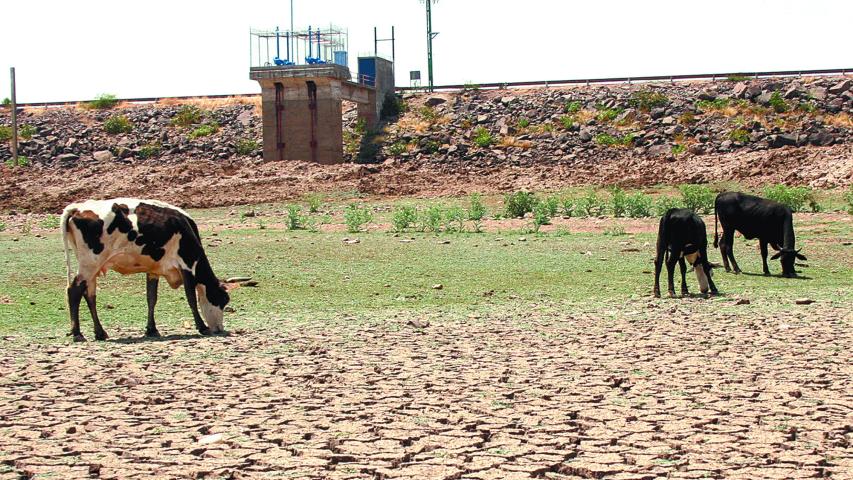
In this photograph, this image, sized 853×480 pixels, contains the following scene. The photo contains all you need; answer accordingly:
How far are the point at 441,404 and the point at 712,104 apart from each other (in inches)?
1955

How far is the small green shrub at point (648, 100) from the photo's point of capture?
5672cm

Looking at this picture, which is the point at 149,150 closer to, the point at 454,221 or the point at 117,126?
the point at 117,126

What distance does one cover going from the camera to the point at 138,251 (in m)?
12.2

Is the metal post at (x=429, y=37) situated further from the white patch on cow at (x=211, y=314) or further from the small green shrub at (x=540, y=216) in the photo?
the white patch on cow at (x=211, y=314)

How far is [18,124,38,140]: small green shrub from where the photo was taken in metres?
63.9

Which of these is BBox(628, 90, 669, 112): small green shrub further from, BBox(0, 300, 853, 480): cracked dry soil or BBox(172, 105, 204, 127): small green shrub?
BBox(0, 300, 853, 480): cracked dry soil

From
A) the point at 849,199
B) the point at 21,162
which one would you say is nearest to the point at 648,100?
the point at 849,199

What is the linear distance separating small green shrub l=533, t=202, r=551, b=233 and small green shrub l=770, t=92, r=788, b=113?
25323 mm

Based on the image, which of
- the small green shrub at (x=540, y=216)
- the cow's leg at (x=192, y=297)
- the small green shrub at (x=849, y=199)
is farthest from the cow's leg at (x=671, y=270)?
the small green shrub at (x=849, y=199)

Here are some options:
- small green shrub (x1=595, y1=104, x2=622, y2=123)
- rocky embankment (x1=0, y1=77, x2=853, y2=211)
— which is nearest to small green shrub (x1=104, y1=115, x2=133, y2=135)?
rocky embankment (x1=0, y1=77, x2=853, y2=211)

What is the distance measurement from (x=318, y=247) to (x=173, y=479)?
55.8ft

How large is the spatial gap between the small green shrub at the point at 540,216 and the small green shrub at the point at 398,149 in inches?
938

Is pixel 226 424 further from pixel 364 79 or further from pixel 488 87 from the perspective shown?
pixel 488 87

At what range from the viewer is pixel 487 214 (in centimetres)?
3381
